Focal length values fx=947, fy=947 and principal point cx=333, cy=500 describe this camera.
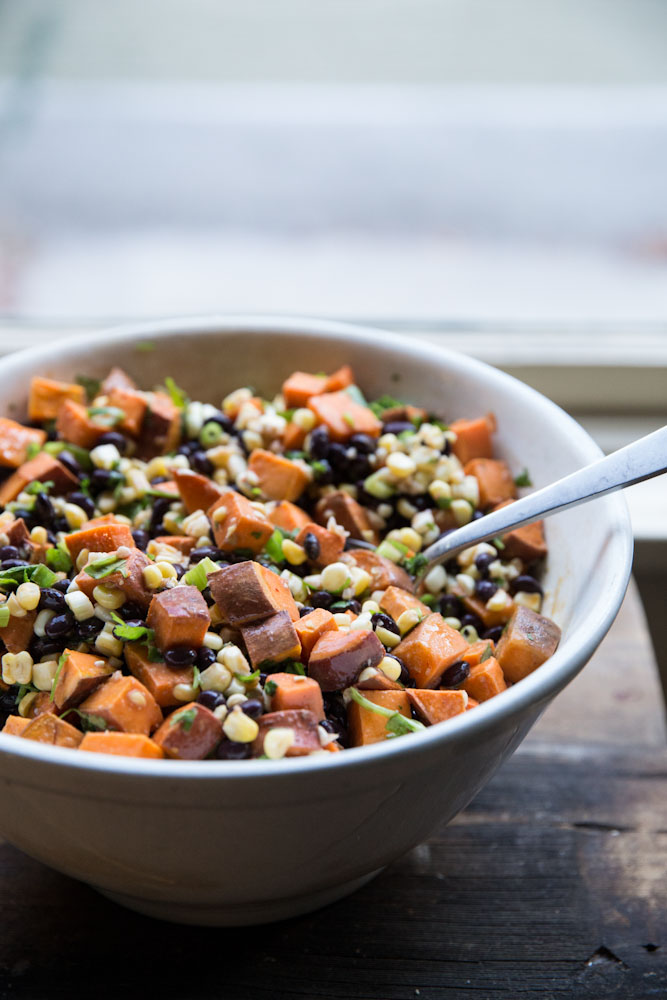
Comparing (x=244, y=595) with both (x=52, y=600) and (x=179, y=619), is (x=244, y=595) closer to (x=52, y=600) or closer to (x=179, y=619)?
(x=179, y=619)

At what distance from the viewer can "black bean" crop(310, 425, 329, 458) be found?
1542mm

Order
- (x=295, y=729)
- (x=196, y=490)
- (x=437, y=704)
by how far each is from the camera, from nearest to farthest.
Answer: (x=295, y=729)
(x=437, y=704)
(x=196, y=490)

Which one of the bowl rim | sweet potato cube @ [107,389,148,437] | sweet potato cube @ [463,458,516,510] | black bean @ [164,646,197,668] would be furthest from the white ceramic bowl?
sweet potato cube @ [107,389,148,437]

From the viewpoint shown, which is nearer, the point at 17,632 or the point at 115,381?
the point at 17,632

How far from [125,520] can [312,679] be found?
0.44 m

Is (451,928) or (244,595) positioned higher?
(244,595)

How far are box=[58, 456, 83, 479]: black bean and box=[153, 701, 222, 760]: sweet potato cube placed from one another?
622mm

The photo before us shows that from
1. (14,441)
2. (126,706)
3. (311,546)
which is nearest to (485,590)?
(311,546)

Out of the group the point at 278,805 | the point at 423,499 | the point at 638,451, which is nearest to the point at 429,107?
the point at 423,499

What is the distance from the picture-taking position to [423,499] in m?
1.55

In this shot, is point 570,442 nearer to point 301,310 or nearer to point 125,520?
point 125,520

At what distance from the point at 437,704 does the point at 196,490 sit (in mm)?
540

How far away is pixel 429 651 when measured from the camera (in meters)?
1.23

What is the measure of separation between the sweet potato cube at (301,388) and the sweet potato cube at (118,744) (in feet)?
2.54
